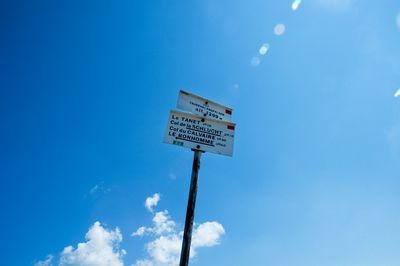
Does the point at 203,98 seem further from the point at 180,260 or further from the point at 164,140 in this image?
the point at 180,260

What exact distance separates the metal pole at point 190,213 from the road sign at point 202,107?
2.63 feet

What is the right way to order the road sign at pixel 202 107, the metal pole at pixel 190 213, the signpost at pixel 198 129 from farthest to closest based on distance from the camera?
the road sign at pixel 202 107 → the signpost at pixel 198 129 → the metal pole at pixel 190 213

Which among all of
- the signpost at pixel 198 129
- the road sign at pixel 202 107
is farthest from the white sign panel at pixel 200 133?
the road sign at pixel 202 107

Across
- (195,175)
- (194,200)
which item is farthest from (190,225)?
(195,175)

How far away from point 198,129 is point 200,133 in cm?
9

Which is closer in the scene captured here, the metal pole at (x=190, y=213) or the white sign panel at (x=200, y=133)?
the metal pole at (x=190, y=213)

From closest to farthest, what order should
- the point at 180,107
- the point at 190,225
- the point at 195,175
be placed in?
the point at 190,225 < the point at 195,175 < the point at 180,107

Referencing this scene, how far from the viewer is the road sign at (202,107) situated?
456 centimetres

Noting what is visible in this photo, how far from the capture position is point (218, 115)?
4781 mm

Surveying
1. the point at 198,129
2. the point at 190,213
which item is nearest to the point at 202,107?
the point at 198,129

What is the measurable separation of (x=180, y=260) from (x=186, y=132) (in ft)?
6.58

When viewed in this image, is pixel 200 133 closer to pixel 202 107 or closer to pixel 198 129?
pixel 198 129

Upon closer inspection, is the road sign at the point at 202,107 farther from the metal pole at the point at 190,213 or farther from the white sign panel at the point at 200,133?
the metal pole at the point at 190,213

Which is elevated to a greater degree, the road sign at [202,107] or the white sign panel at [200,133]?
the road sign at [202,107]
